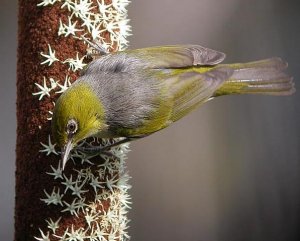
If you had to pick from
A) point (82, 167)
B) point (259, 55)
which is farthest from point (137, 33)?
point (82, 167)

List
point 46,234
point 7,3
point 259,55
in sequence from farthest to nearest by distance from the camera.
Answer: point 259,55 < point 7,3 < point 46,234

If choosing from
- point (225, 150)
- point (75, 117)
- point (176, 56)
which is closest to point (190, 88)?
point (176, 56)

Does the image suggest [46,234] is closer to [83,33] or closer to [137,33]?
[83,33]

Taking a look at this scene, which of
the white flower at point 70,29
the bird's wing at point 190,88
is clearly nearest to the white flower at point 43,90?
the white flower at point 70,29

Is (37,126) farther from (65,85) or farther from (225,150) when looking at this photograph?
(225,150)

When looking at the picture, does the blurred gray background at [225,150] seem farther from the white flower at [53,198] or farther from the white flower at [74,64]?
the white flower at [53,198]

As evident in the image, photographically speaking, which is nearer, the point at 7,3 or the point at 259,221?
the point at 7,3

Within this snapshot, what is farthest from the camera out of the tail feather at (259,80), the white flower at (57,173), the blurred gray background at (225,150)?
the blurred gray background at (225,150)
